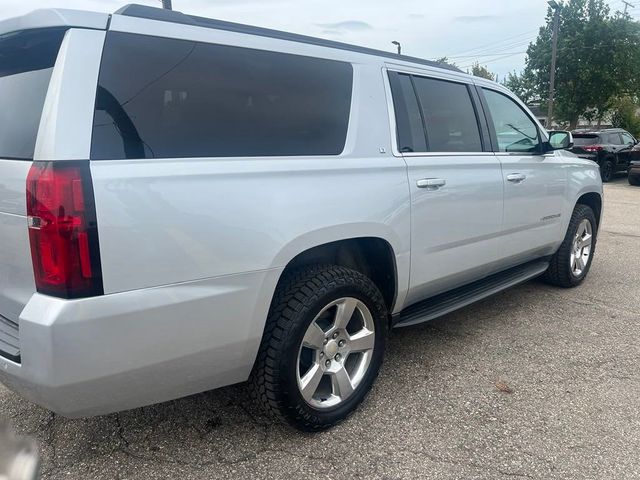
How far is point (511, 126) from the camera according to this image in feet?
14.0

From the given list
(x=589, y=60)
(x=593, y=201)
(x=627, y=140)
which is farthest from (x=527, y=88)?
(x=593, y=201)

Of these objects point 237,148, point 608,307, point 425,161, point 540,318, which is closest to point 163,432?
point 237,148

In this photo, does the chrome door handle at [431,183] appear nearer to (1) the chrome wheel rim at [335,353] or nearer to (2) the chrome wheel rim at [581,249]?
(1) the chrome wheel rim at [335,353]

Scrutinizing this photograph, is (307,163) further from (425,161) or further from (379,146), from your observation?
(425,161)

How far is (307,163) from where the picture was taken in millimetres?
2535

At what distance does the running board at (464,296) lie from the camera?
11.0 feet

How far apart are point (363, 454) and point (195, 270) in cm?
123

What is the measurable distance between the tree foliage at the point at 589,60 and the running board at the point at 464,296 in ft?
84.8

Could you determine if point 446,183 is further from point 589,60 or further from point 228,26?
point 589,60

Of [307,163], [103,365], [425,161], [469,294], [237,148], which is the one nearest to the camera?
[103,365]

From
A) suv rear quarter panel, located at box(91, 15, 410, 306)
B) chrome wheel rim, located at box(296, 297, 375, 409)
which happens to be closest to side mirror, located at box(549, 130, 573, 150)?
suv rear quarter panel, located at box(91, 15, 410, 306)

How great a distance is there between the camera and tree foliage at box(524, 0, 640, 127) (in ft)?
84.0

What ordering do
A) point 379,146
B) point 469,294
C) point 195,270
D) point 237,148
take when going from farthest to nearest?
point 469,294 → point 379,146 → point 237,148 → point 195,270

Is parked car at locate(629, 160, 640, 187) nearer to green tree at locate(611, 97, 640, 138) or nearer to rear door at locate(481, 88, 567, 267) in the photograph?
rear door at locate(481, 88, 567, 267)
